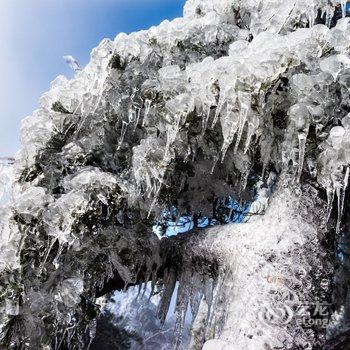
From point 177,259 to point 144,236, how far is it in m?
0.27

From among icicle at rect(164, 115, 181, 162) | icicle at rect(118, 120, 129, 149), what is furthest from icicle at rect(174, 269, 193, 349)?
icicle at rect(118, 120, 129, 149)

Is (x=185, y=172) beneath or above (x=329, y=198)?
above

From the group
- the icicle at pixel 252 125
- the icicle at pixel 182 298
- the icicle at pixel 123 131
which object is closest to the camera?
the icicle at pixel 252 125

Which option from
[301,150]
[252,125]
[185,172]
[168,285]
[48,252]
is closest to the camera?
[301,150]

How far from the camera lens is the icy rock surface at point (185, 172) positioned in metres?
2.39

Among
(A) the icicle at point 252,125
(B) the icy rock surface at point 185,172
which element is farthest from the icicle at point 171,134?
(A) the icicle at point 252,125

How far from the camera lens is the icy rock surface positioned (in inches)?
94.0

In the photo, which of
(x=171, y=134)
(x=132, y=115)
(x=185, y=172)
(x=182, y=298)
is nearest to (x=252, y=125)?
(x=171, y=134)

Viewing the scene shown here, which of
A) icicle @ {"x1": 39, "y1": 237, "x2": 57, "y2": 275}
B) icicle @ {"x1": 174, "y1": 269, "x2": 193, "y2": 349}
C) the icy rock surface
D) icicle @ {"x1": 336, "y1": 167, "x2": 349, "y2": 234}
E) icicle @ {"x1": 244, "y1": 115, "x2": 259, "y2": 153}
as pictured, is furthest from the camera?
icicle @ {"x1": 174, "y1": 269, "x2": 193, "y2": 349}

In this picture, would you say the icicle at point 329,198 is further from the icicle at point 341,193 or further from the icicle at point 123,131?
the icicle at point 123,131

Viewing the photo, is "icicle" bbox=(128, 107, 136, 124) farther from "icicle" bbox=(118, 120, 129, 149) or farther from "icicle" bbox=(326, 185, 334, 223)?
"icicle" bbox=(326, 185, 334, 223)

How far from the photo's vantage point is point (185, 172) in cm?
317

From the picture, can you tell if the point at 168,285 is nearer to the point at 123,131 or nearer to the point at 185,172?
the point at 185,172

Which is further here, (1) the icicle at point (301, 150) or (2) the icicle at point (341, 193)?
(1) the icicle at point (301, 150)
